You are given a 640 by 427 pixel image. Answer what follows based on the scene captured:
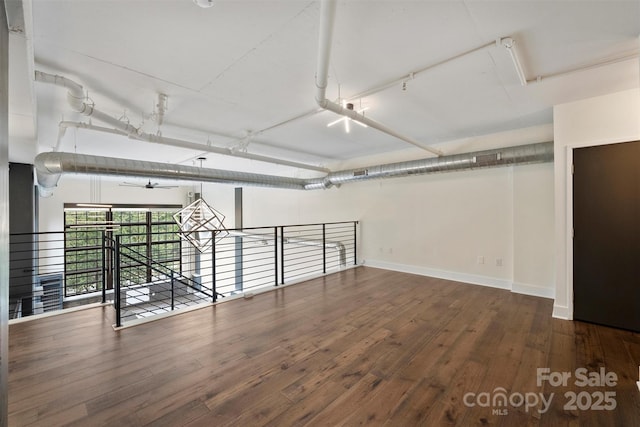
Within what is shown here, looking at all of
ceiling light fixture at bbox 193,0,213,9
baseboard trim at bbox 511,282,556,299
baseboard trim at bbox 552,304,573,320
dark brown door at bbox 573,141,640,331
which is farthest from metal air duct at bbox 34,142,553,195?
ceiling light fixture at bbox 193,0,213,9

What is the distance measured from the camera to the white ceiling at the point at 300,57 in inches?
66.5

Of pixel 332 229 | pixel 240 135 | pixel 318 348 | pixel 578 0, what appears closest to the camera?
pixel 578 0

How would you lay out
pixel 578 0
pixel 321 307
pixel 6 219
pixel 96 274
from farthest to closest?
pixel 96 274
pixel 321 307
pixel 578 0
pixel 6 219

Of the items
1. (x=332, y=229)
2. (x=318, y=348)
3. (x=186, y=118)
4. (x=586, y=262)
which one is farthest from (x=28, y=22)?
(x=332, y=229)

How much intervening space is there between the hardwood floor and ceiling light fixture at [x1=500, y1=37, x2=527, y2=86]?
2.42 metres

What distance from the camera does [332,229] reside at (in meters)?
6.48

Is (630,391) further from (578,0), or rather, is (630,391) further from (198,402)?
(198,402)

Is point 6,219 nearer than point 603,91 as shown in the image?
Yes

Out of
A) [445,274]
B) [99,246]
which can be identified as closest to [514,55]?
[445,274]

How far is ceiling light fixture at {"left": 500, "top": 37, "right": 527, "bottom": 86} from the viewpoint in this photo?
193 cm

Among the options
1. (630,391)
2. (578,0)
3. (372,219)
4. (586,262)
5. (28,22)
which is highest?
(578,0)

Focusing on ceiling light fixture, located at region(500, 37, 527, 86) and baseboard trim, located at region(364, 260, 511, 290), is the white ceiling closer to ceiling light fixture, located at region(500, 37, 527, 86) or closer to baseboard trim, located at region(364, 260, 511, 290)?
ceiling light fixture, located at region(500, 37, 527, 86)

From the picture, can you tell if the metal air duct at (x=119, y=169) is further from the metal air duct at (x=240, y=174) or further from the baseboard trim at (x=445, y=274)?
the baseboard trim at (x=445, y=274)

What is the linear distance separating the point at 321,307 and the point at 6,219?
288 cm
